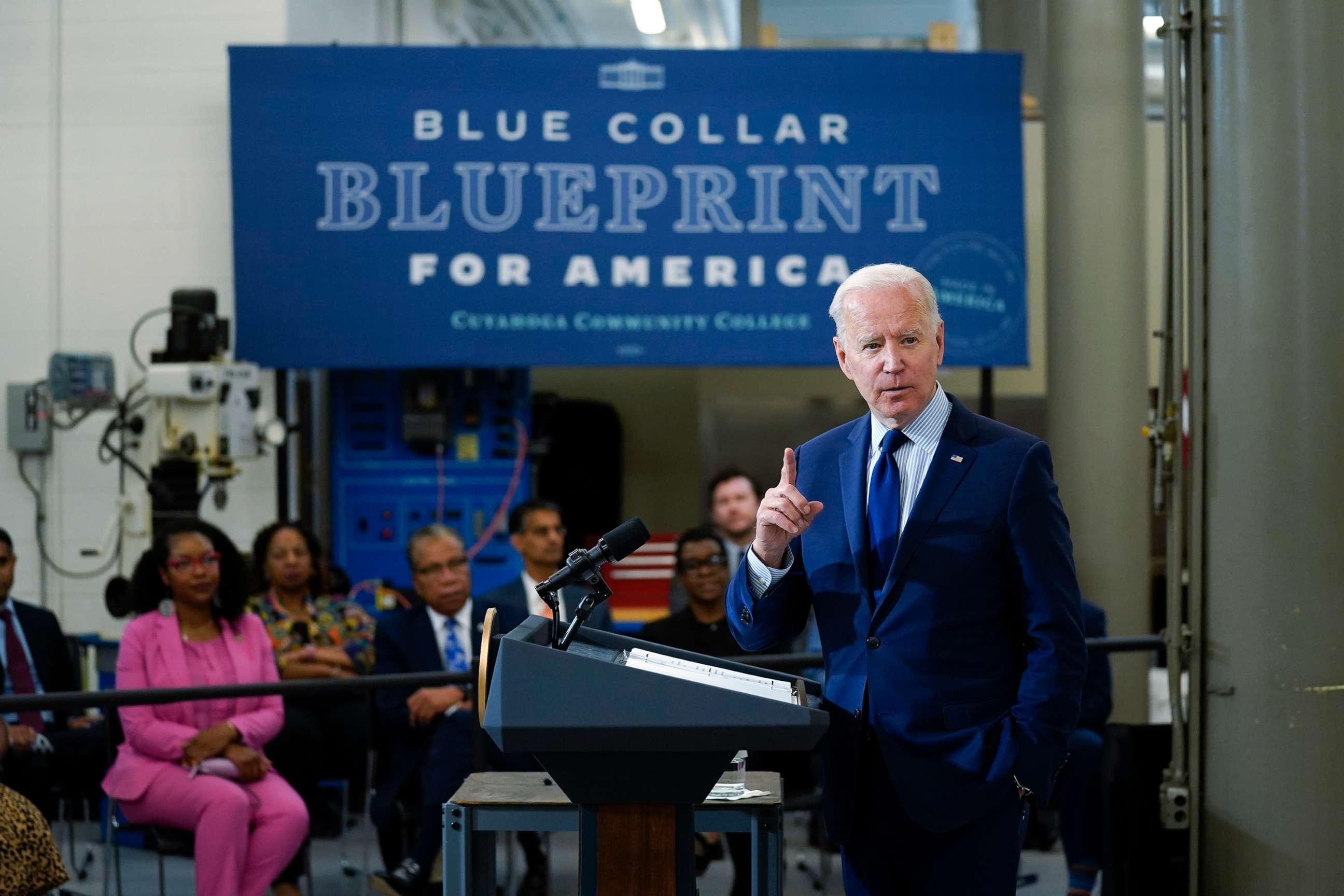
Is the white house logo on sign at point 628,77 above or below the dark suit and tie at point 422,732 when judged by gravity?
above

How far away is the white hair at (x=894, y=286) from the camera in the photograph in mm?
2029

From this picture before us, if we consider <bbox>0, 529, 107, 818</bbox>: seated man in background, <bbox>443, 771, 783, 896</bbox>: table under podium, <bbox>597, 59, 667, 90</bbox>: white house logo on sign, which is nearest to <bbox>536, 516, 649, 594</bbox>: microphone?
<bbox>443, 771, 783, 896</bbox>: table under podium

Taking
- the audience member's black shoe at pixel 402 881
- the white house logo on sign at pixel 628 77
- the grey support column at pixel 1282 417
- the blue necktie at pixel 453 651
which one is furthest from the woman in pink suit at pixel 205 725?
the white house logo on sign at pixel 628 77

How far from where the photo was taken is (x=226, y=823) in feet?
13.2

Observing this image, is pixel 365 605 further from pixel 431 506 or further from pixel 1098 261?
pixel 1098 261

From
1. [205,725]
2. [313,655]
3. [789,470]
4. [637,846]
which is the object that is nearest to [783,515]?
[789,470]

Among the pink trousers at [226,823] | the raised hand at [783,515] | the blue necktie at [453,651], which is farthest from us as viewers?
the blue necktie at [453,651]

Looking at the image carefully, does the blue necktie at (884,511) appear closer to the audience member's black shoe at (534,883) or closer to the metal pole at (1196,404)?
the metal pole at (1196,404)

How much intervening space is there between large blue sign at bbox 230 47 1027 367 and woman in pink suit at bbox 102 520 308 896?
7.22 feet

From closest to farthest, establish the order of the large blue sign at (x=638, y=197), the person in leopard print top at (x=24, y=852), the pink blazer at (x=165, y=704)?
1. the person in leopard print top at (x=24, y=852)
2. the pink blazer at (x=165, y=704)
3. the large blue sign at (x=638, y=197)

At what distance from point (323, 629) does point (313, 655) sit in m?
0.30

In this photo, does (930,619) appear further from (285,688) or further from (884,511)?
(285,688)

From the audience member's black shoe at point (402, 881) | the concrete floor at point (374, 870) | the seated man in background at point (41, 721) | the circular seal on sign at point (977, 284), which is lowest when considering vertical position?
the concrete floor at point (374, 870)

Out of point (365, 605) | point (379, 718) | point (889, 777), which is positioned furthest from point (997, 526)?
point (365, 605)
